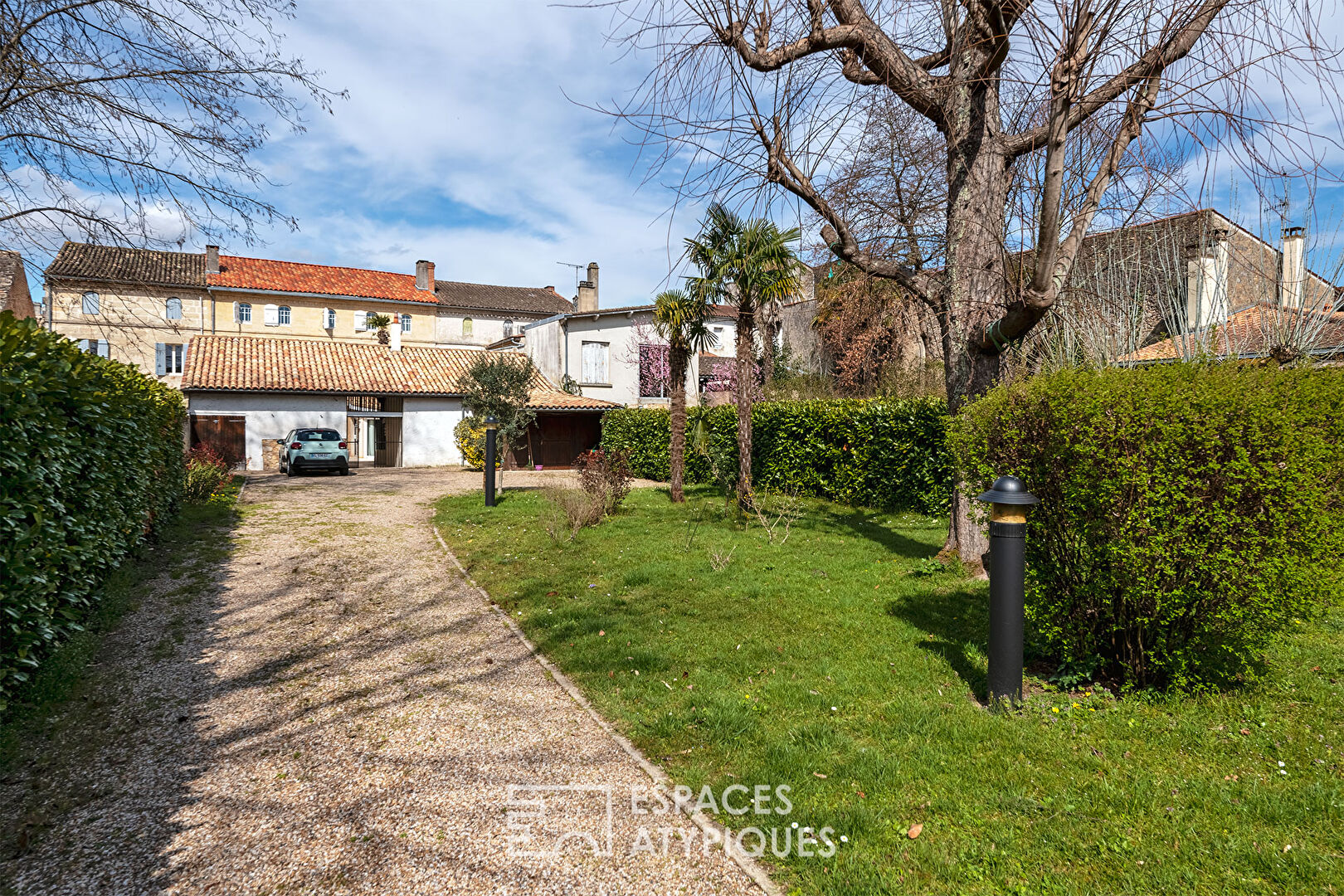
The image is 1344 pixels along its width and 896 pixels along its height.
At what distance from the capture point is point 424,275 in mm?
47344

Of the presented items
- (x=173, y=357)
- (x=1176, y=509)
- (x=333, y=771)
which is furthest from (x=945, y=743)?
(x=173, y=357)

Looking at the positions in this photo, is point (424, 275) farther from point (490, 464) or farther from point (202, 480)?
point (490, 464)

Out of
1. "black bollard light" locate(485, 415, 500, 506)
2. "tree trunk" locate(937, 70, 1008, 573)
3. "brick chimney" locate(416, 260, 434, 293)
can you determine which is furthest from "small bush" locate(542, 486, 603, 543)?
"brick chimney" locate(416, 260, 434, 293)

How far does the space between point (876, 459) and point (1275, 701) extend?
30.9 ft

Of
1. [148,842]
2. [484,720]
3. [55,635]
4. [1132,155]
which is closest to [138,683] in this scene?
[55,635]

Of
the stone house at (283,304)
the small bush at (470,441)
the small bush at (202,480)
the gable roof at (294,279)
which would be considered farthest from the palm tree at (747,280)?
the gable roof at (294,279)

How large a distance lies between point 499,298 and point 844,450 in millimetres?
43718

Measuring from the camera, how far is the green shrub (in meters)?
3.53

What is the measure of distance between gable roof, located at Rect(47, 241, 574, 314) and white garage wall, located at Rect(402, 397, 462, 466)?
18.0 meters

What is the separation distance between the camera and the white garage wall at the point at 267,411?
23.8 metres

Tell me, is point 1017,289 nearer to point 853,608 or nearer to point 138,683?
point 853,608

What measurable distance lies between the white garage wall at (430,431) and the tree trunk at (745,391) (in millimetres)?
17341

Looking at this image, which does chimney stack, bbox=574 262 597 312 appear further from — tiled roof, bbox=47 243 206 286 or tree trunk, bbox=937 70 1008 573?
tree trunk, bbox=937 70 1008 573

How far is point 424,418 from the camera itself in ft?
89.3
